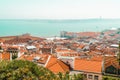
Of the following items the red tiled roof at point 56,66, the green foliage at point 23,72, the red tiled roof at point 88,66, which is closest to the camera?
the green foliage at point 23,72

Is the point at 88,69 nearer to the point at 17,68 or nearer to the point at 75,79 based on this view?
the point at 75,79

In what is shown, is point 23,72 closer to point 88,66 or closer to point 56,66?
point 56,66

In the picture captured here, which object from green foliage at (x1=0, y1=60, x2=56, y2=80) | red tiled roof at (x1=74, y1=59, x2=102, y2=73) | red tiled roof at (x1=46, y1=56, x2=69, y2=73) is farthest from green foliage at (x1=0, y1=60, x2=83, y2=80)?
red tiled roof at (x1=74, y1=59, x2=102, y2=73)

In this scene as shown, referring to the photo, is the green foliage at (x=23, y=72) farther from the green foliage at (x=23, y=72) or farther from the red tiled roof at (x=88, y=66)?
the red tiled roof at (x=88, y=66)

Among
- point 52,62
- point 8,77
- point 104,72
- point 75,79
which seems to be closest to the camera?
point 8,77

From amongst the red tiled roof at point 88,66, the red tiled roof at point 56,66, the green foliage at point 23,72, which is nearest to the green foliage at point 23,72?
the green foliage at point 23,72

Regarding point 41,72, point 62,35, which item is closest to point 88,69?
point 41,72

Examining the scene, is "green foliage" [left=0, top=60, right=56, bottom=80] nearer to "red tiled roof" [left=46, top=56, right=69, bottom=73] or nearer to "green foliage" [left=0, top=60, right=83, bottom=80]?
"green foliage" [left=0, top=60, right=83, bottom=80]
